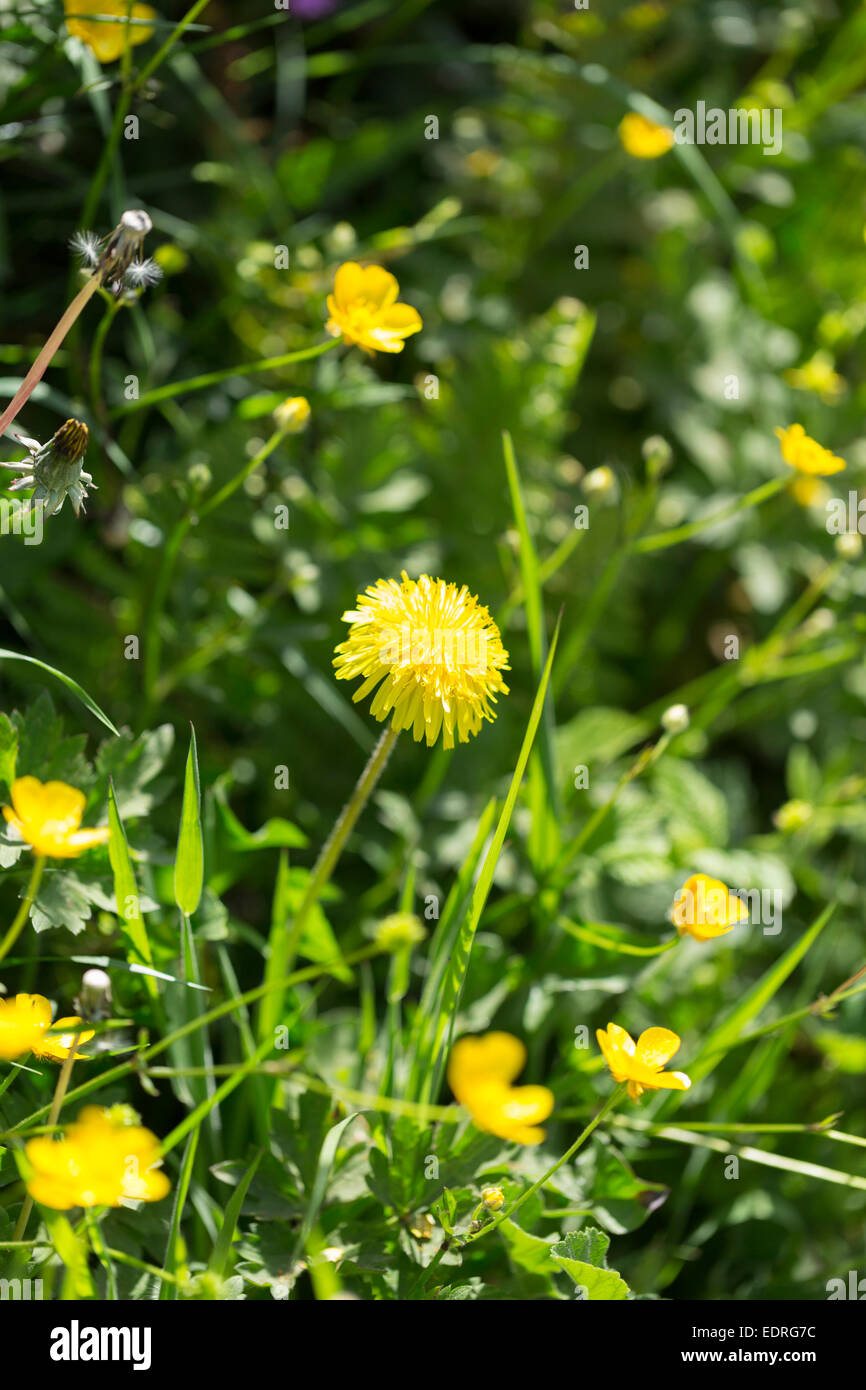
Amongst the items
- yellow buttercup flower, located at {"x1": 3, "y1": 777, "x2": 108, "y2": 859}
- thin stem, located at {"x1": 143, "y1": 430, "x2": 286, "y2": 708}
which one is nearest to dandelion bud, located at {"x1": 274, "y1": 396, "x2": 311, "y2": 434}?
thin stem, located at {"x1": 143, "y1": 430, "x2": 286, "y2": 708}

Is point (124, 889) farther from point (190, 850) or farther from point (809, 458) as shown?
point (809, 458)

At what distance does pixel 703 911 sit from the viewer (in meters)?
1.06

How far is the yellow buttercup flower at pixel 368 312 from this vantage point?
1102mm

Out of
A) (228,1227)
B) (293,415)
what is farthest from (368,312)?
(228,1227)

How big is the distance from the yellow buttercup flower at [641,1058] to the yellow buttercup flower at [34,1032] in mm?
454

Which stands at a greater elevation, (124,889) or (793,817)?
(793,817)

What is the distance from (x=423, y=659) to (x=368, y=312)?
1.39ft

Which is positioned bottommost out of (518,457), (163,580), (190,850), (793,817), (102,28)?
(190,850)

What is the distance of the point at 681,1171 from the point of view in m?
1.40

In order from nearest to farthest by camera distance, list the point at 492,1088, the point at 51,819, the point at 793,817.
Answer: the point at 492,1088 → the point at 51,819 → the point at 793,817

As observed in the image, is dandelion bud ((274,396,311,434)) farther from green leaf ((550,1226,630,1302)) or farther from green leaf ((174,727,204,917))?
green leaf ((550,1226,630,1302))

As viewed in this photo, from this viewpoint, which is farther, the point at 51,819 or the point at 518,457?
→ the point at 518,457

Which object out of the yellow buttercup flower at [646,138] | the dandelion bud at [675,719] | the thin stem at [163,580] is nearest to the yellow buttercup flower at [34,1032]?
the thin stem at [163,580]
